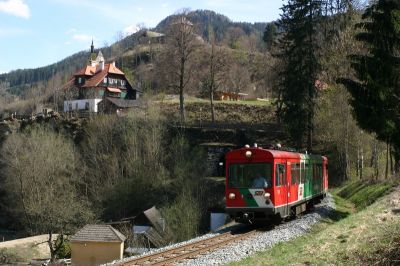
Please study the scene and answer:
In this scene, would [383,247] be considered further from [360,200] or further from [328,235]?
[360,200]

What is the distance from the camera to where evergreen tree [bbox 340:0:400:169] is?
20.4m

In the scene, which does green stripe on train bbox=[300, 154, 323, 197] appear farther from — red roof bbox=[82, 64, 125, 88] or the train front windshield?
red roof bbox=[82, 64, 125, 88]

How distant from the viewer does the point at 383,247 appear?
26.3 ft

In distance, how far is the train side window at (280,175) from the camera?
16.8 m

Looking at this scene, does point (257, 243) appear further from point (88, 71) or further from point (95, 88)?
point (88, 71)

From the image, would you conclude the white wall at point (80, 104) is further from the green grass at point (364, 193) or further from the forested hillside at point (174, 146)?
the green grass at point (364, 193)

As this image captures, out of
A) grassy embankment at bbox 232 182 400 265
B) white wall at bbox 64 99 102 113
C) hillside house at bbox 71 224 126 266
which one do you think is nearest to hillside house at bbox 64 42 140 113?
white wall at bbox 64 99 102 113

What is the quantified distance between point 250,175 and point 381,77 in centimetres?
772

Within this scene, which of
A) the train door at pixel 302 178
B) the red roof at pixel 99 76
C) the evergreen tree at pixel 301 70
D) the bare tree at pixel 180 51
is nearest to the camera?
the train door at pixel 302 178

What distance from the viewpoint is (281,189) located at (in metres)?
17.1

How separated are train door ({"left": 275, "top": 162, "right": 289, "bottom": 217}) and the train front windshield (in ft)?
1.17

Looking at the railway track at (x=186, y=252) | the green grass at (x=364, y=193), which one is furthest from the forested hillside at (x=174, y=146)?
the railway track at (x=186, y=252)

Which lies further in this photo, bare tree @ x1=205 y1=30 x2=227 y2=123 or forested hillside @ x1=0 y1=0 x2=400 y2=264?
bare tree @ x1=205 y1=30 x2=227 y2=123

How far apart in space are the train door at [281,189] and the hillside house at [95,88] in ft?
182
